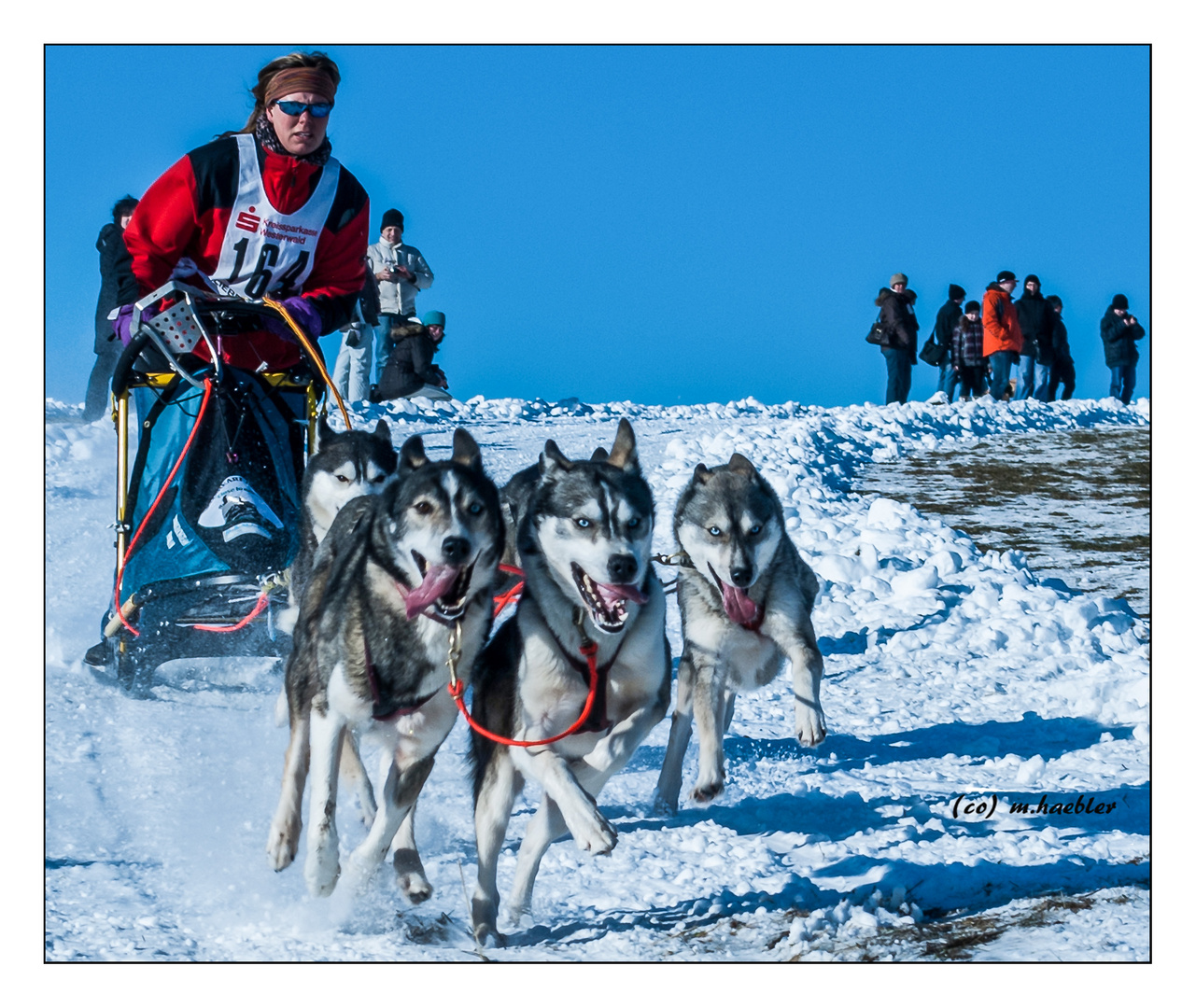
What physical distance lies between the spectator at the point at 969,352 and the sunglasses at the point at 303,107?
7231 mm

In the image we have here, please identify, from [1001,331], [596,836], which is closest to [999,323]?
[1001,331]

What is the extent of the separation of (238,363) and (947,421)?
716 cm

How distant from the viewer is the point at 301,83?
12.0 feet

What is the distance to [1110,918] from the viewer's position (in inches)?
132

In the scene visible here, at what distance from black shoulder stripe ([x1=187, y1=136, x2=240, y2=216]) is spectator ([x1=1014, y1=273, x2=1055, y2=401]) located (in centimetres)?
682

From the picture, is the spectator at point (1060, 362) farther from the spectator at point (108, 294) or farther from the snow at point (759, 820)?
the spectator at point (108, 294)

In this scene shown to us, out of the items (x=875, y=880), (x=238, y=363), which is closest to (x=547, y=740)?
(x=875, y=880)

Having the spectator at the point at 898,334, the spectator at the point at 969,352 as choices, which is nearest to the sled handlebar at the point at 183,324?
the spectator at the point at 898,334

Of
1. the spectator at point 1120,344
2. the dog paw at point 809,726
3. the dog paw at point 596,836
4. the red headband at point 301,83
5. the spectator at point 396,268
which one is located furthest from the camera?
the spectator at point 1120,344

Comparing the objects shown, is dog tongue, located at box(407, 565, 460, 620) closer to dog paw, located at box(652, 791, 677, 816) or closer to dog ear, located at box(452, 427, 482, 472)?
dog ear, located at box(452, 427, 482, 472)

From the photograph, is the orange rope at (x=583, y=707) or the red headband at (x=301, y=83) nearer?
the orange rope at (x=583, y=707)

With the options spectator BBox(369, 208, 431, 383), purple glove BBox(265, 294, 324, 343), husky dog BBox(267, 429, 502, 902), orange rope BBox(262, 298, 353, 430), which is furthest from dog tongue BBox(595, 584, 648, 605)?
spectator BBox(369, 208, 431, 383)

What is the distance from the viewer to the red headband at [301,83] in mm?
3639

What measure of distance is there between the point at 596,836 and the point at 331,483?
139 cm
